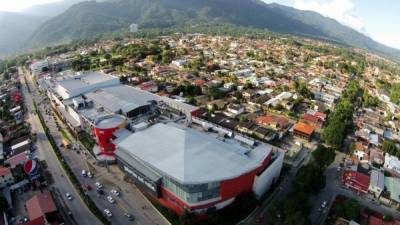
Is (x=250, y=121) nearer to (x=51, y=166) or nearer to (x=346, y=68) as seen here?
(x=51, y=166)

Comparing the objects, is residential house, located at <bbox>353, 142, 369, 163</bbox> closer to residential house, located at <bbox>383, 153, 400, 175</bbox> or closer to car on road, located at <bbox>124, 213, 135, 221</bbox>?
residential house, located at <bbox>383, 153, 400, 175</bbox>

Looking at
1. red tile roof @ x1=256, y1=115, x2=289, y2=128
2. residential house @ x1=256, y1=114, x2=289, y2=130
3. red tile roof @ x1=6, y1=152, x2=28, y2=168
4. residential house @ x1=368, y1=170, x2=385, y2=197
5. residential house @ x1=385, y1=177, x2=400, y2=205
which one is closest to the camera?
residential house @ x1=385, y1=177, x2=400, y2=205

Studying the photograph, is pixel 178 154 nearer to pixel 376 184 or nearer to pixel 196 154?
pixel 196 154

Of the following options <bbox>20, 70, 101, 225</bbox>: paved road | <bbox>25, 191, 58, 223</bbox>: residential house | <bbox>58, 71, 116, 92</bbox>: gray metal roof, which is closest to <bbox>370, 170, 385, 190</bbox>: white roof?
<bbox>20, 70, 101, 225</bbox>: paved road

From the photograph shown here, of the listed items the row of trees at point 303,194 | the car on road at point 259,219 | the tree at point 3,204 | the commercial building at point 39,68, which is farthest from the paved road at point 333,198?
the commercial building at point 39,68

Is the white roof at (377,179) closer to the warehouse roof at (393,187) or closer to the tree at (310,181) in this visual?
the warehouse roof at (393,187)

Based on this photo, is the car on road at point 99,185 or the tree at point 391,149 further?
the tree at point 391,149

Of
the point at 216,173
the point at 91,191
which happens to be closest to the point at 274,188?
the point at 216,173

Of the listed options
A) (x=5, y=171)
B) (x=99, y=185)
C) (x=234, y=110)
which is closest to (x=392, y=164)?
(x=234, y=110)
